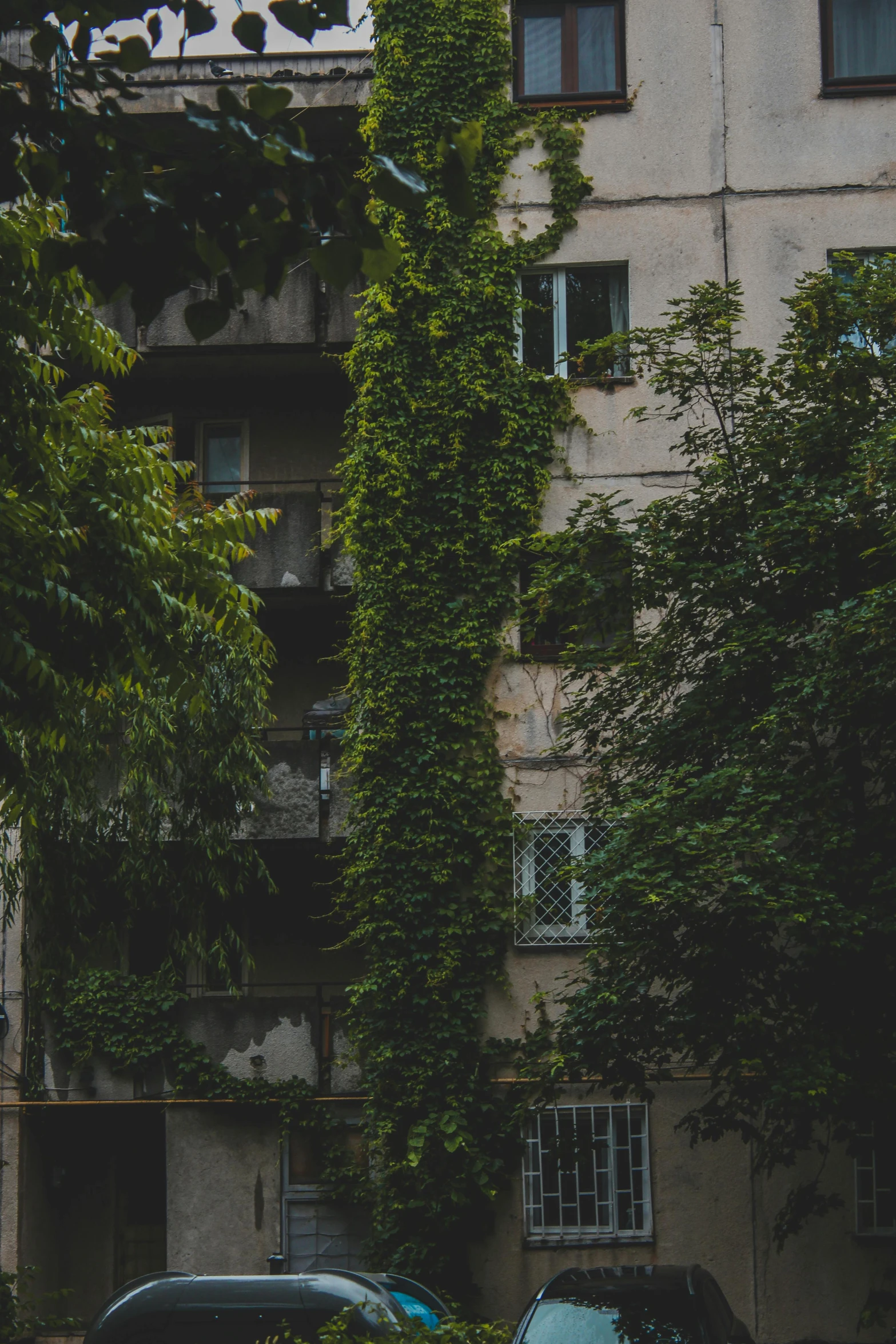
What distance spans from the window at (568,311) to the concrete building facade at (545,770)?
0.04m

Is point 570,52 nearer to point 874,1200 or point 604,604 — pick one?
point 604,604

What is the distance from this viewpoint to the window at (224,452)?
21500mm

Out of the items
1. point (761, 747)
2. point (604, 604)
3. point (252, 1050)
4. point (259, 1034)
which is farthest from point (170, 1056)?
point (761, 747)

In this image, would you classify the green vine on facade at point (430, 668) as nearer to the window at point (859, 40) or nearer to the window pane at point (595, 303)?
the window pane at point (595, 303)

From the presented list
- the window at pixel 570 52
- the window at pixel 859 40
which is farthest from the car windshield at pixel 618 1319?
the window at pixel 859 40

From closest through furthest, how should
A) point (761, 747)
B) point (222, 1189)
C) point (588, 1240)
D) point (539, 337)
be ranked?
point (761, 747) → point (588, 1240) → point (222, 1189) → point (539, 337)

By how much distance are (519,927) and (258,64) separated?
1321 cm

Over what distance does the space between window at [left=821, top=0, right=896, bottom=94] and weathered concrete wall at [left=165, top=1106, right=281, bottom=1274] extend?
48.0ft

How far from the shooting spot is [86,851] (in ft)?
47.6

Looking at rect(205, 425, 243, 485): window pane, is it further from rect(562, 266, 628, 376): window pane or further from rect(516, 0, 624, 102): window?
rect(516, 0, 624, 102): window

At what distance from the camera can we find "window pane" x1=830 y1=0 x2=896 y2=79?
19.3m

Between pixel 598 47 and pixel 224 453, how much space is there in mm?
7278

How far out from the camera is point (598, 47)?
19.6 m

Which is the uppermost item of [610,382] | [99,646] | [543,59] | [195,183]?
[543,59]
